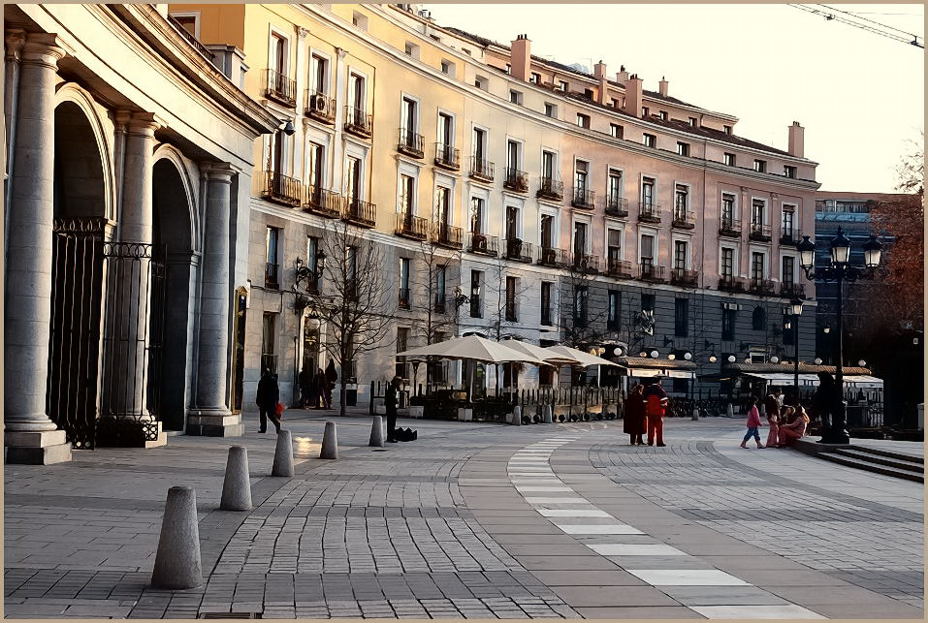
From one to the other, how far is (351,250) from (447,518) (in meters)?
36.2

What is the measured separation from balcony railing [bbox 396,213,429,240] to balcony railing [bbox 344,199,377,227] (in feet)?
6.37

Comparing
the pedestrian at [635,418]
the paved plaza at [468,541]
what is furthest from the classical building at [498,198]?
the paved plaza at [468,541]

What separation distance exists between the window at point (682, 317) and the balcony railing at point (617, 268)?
16.9 feet

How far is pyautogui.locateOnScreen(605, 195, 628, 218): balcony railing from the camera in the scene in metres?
66.8

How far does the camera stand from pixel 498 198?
60344 mm

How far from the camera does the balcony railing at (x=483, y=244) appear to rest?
58062 millimetres

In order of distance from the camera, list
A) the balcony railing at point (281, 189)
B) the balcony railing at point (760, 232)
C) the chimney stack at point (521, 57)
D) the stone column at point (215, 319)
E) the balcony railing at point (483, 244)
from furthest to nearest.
→ the balcony railing at point (760, 232)
the chimney stack at point (521, 57)
the balcony railing at point (483, 244)
the balcony railing at point (281, 189)
the stone column at point (215, 319)

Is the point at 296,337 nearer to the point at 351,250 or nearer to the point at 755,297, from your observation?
the point at 351,250

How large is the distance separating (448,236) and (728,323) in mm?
25745

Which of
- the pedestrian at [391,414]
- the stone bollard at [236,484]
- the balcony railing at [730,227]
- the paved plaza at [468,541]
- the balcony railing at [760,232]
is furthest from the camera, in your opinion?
the balcony railing at [760,232]

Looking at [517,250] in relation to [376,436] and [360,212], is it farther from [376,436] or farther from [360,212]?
[376,436]

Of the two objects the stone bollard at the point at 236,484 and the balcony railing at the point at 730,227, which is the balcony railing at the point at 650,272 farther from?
the stone bollard at the point at 236,484

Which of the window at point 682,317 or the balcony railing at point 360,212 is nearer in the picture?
the balcony railing at point 360,212

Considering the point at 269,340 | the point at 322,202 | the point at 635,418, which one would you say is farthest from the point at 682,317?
the point at 635,418
